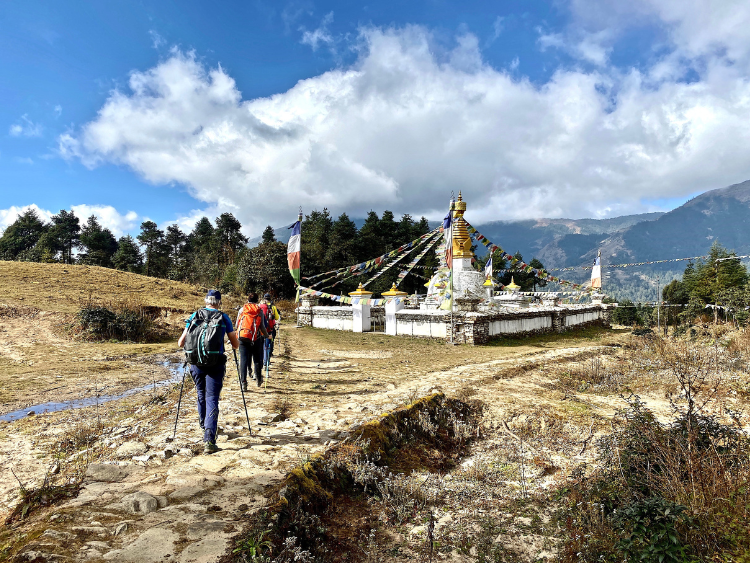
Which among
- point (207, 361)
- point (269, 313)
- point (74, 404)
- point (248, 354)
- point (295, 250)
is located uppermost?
point (295, 250)

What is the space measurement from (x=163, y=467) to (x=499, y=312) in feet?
49.2

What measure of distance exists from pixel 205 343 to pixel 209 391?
0.60 meters

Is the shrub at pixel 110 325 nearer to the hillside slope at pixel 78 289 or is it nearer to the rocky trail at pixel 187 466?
the hillside slope at pixel 78 289

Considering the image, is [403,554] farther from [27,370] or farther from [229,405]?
[27,370]

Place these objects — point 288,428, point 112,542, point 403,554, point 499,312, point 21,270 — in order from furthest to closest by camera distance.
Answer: point 21,270 → point 499,312 → point 288,428 → point 403,554 → point 112,542

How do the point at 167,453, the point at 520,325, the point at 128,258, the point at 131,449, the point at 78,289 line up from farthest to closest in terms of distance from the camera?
1. the point at 128,258
2. the point at 78,289
3. the point at 520,325
4. the point at 131,449
5. the point at 167,453

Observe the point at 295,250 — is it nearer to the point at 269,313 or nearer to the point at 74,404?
the point at 269,313

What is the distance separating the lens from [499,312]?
17.1 metres

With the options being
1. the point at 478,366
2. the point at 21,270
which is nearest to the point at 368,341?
the point at 478,366

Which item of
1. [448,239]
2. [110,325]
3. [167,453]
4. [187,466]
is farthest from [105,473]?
[110,325]

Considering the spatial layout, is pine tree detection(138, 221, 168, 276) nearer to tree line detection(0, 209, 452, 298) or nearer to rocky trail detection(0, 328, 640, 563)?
tree line detection(0, 209, 452, 298)

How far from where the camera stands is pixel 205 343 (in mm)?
4754

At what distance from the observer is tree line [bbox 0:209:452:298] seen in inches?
1438

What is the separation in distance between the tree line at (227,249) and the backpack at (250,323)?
2766 cm
